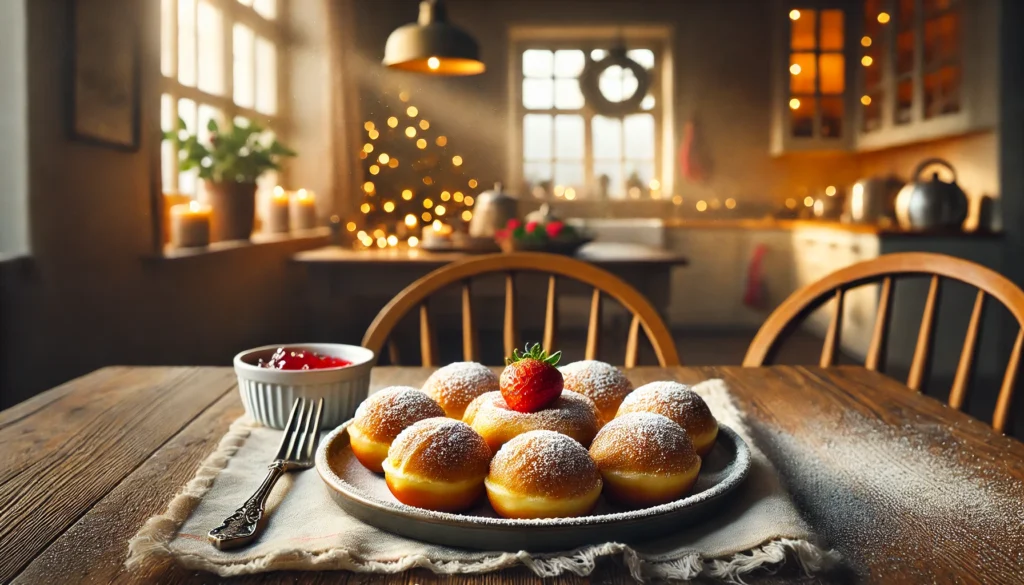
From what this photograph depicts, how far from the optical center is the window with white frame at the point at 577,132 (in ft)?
21.9

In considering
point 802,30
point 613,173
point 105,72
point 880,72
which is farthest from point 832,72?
point 105,72

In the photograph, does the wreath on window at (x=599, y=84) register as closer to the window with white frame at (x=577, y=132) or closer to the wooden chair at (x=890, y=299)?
the window with white frame at (x=577, y=132)

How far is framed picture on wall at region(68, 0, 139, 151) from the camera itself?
2164 mm

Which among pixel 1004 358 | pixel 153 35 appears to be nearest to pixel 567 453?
pixel 153 35

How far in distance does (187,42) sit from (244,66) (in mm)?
760

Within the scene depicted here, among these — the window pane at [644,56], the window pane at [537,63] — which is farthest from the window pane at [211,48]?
the window pane at [644,56]

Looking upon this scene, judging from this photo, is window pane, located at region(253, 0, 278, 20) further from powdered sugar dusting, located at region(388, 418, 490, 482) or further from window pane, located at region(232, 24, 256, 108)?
powdered sugar dusting, located at region(388, 418, 490, 482)

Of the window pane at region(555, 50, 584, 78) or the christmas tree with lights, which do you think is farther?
the window pane at region(555, 50, 584, 78)

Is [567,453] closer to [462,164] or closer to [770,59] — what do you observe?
[462,164]

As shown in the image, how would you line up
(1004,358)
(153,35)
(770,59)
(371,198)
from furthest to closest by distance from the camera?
(770,59) < (371,198) < (1004,358) < (153,35)

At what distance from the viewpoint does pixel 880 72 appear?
5.40 metres

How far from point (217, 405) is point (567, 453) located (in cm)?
56

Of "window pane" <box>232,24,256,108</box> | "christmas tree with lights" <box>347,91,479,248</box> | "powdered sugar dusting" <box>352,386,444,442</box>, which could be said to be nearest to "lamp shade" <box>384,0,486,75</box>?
"window pane" <box>232,24,256,108</box>

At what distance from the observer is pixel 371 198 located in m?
6.09
